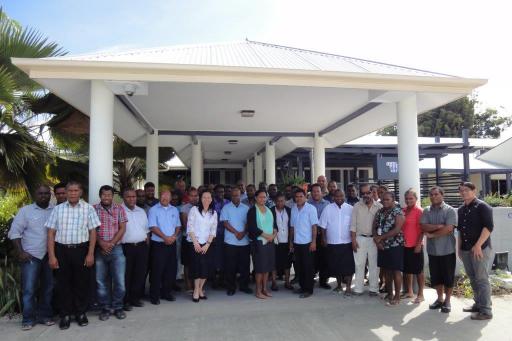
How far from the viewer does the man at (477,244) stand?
505cm

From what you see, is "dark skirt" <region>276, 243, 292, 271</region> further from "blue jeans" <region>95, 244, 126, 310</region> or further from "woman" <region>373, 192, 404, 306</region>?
"blue jeans" <region>95, 244, 126, 310</region>

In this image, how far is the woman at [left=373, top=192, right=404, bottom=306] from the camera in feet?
18.7

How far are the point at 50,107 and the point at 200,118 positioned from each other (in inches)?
123

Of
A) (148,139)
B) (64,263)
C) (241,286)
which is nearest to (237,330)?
(241,286)

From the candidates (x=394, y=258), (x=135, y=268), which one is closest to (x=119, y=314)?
(x=135, y=268)

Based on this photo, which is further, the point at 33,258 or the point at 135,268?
the point at 135,268

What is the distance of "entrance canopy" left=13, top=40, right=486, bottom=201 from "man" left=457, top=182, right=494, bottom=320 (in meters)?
2.03

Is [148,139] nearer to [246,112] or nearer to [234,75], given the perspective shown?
[246,112]

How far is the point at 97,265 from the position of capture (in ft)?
16.9

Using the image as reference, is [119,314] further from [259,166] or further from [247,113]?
[259,166]

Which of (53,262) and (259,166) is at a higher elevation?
(259,166)

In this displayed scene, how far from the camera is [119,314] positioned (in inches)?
202

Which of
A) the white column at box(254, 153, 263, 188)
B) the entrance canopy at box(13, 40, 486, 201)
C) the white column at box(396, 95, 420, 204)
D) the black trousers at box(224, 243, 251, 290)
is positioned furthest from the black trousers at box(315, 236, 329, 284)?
the white column at box(254, 153, 263, 188)

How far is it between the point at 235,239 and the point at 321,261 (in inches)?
59.3
